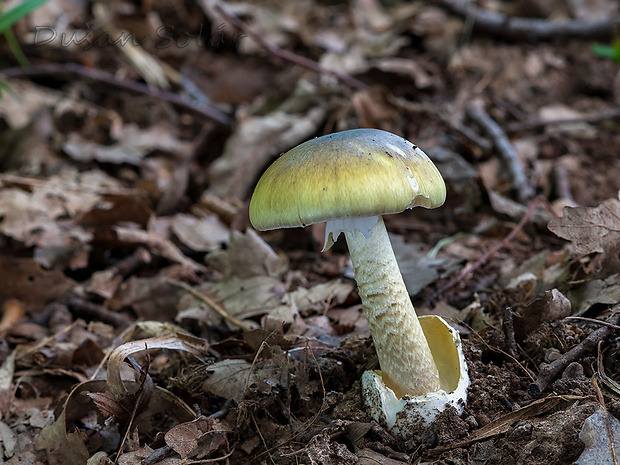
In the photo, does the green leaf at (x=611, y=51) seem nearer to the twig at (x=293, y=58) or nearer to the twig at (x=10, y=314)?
the twig at (x=293, y=58)

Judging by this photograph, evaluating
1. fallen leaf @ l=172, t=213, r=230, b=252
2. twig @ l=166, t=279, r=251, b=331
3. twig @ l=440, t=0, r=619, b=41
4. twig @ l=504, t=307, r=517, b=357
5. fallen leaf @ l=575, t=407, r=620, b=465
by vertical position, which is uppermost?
fallen leaf @ l=575, t=407, r=620, b=465

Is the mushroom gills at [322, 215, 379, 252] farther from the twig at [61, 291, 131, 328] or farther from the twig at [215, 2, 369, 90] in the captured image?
the twig at [215, 2, 369, 90]

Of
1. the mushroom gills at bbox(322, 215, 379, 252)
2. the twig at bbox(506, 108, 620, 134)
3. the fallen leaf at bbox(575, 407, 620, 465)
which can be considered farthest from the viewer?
the twig at bbox(506, 108, 620, 134)

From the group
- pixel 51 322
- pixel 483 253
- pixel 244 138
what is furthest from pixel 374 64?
pixel 51 322

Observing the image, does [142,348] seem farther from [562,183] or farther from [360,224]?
[562,183]

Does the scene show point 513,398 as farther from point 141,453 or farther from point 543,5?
point 543,5

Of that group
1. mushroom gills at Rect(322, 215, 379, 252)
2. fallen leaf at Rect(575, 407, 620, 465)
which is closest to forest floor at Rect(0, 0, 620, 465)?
fallen leaf at Rect(575, 407, 620, 465)

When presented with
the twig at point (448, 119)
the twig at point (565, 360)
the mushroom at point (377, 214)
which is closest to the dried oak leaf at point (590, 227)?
the twig at point (565, 360)
